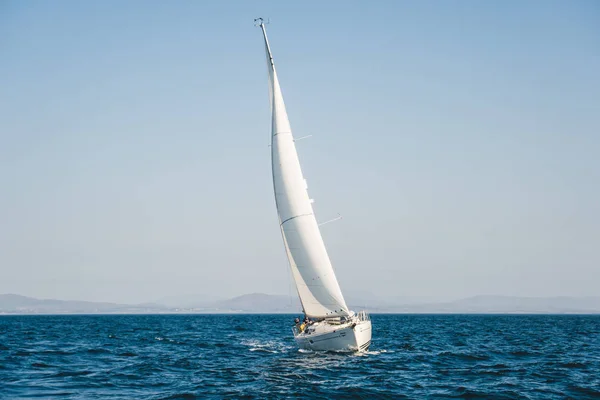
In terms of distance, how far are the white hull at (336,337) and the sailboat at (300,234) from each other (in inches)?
3.5

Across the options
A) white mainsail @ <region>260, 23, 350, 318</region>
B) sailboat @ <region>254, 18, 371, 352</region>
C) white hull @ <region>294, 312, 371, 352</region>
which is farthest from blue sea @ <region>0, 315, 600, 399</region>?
white mainsail @ <region>260, 23, 350, 318</region>

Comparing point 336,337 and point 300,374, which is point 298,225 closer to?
point 336,337

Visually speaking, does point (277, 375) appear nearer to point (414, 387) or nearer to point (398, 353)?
point (414, 387)

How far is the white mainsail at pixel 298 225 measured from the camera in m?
33.6

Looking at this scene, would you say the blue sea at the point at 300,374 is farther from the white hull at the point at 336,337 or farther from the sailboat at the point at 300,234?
the sailboat at the point at 300,234

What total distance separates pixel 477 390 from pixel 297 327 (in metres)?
14.7

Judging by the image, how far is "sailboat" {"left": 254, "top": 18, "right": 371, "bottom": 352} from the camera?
3359cm

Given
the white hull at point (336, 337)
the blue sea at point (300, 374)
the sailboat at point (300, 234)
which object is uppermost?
the sailboat at point (300, 234)

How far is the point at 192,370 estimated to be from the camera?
28938 millimetres

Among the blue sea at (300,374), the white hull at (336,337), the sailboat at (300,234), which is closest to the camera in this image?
the blue sea at (300,374)

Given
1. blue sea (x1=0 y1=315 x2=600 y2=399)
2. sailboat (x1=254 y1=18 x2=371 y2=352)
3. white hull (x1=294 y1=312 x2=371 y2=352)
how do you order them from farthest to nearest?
sailboat (x1=254 y1=18 x2=371 y2=352) → white hull (x1=294 y1=312 x2=371 y2=352) → blue sea (x1=0 y1=315 x2=600 y2=399)

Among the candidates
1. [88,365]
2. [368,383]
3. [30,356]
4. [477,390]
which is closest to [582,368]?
[477,390]

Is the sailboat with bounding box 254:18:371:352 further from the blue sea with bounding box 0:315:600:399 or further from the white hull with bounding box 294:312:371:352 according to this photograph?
the blue sea with bounding box 0:315:600:399

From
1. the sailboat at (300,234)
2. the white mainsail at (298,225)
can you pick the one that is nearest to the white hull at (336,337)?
the sailboat at (300,234)
